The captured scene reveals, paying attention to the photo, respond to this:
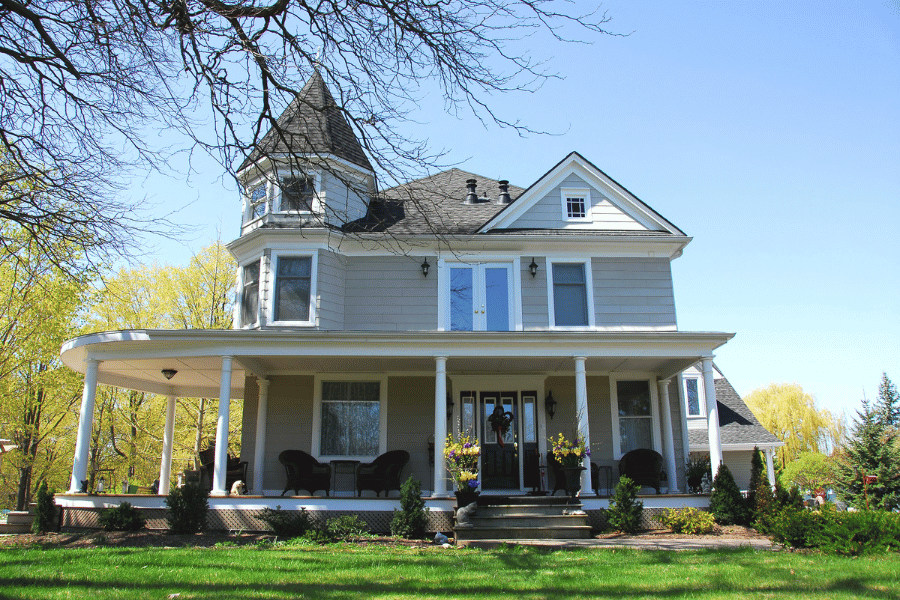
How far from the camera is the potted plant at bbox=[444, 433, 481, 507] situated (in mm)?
10516

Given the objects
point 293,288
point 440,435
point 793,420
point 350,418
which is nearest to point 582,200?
point 440,435

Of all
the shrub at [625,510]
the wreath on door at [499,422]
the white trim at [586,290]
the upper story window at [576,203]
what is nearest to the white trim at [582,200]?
the upper story window at [576,203]

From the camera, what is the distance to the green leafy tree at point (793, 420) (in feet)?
108

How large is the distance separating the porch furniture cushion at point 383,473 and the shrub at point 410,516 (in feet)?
7.28

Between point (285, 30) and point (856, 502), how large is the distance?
58.9ft

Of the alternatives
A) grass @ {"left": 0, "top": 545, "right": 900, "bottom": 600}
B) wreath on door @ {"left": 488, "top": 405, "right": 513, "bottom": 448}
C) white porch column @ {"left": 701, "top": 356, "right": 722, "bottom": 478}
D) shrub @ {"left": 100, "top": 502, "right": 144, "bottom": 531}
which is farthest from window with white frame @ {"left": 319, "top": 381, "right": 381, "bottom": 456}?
white porch column @ {"left": 701, "top": 356, "right": 722, "bottom": 478}

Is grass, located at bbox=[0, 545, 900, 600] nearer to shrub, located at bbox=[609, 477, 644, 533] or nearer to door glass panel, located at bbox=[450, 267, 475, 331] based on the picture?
shrub, located at bbox=[609, 477, 644, 533]

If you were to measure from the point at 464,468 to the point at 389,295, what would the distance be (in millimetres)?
4593

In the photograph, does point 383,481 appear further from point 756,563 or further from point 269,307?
point 756,563

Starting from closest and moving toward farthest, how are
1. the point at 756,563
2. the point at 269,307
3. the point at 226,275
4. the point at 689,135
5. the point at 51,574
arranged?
the point at 51,574
the point at 756,563
the point at 689,135
the point at 269,307
the point at 226,275

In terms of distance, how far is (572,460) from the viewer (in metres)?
11.4

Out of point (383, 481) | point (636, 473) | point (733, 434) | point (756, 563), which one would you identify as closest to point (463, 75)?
point (756, 563)

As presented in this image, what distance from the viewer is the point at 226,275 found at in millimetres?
22312

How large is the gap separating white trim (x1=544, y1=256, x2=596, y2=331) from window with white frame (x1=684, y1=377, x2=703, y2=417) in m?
7.92
